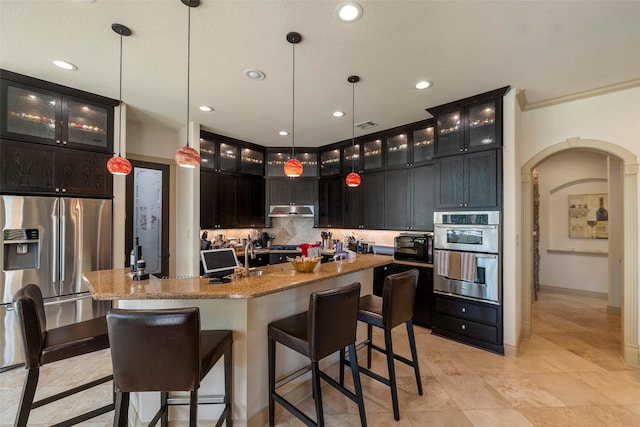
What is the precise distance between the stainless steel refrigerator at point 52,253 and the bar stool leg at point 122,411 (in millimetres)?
2155

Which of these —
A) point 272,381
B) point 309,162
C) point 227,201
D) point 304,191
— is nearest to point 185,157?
point 272,381

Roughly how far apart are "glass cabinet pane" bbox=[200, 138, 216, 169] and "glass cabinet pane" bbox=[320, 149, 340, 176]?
2.07 m

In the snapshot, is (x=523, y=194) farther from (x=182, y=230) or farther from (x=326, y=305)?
(x=182, y=230)

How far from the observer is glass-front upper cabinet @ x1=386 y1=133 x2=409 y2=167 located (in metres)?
4.45

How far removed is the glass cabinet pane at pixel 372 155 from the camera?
4.80 m

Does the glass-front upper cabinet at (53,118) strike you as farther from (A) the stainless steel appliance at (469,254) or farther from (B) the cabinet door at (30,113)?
(A) the stainless steel appliance at (469,254)

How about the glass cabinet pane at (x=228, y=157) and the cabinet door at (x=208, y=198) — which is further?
the glass cabinet pane at (x=228, y=157)

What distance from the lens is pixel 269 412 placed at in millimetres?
2039

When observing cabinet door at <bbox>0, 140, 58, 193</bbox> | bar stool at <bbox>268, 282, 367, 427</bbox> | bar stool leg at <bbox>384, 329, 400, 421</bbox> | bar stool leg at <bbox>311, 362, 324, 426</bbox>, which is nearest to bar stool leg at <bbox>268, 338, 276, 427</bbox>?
bar stool at <bbox>268, 282, 367, 427</bbox>

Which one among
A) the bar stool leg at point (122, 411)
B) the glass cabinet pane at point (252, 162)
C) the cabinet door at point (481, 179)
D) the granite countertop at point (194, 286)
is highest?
the glass cabinet pane at point (252, 162)

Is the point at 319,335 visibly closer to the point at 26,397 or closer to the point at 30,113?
the point at 26,397

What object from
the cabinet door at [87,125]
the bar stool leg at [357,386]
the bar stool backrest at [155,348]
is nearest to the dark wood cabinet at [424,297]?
the bar stool leg at [357,386]

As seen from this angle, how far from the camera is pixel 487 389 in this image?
8.22 ft

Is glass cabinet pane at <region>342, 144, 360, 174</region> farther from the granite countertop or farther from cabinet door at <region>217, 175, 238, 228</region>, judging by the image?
the granite countertop
